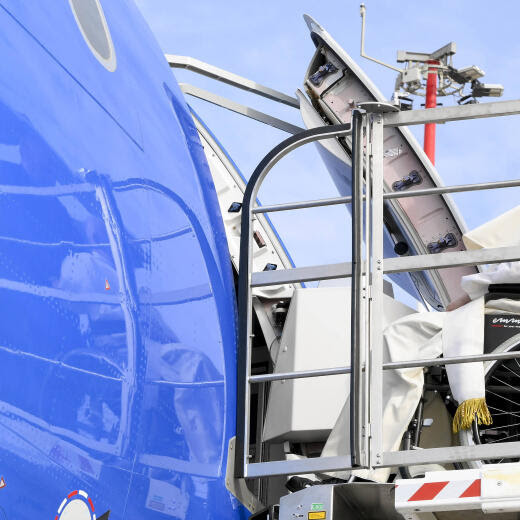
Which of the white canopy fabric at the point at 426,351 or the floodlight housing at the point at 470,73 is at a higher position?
the floodlight housing at the point at 470,73

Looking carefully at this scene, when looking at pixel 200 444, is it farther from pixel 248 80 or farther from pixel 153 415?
pixel 248 80

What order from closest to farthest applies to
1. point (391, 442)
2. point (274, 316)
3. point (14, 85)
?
point (14, 85) → point (391, 442) → point (274, 316)

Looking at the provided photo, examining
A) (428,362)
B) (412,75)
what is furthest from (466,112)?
(412,75)

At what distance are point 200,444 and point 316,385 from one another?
3.84ft

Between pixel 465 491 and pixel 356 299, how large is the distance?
36.9 inches

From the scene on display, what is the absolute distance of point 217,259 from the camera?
206 inches

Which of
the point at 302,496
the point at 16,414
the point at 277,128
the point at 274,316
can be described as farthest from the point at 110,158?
the point at 277,128

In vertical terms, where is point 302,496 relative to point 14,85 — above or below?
below

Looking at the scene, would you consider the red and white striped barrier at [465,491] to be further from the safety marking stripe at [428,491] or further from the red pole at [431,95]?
the red pole at [431,95]

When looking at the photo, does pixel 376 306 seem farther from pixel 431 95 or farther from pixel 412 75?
pixel 431 95

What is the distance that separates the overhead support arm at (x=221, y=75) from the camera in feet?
23.1

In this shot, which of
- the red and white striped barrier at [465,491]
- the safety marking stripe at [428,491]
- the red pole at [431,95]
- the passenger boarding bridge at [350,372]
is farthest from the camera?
the red pole at [431,95]

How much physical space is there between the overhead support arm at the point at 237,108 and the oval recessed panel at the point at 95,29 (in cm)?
257

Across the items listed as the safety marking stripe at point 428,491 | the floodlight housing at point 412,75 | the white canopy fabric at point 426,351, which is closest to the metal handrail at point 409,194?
the white canopy fabric at point 426,351
